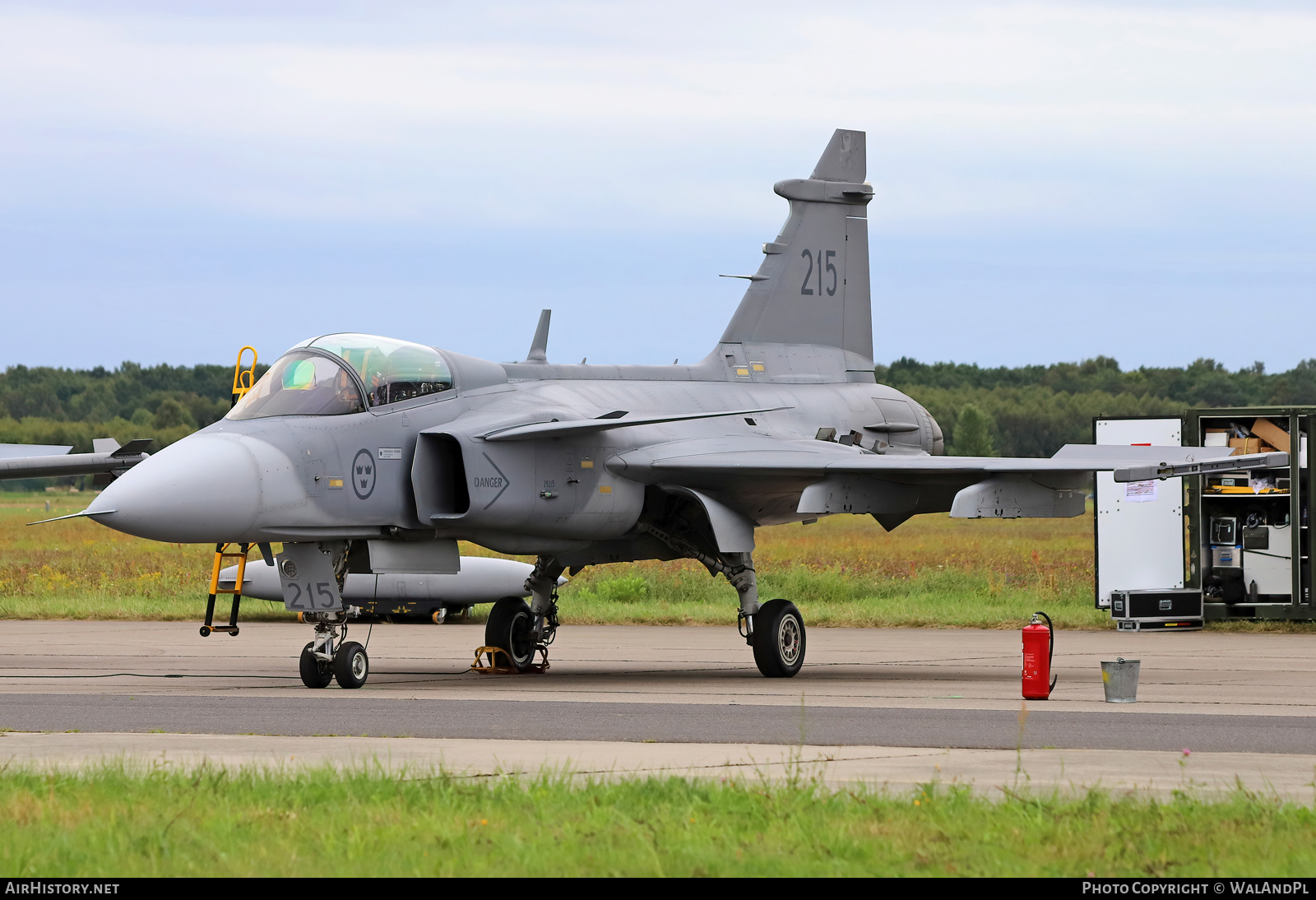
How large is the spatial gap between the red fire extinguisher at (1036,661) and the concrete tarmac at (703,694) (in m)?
0.17

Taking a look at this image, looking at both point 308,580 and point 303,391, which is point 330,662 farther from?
point 303,391

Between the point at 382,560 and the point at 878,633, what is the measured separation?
1045 centimetres

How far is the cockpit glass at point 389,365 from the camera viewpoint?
15.3 meters

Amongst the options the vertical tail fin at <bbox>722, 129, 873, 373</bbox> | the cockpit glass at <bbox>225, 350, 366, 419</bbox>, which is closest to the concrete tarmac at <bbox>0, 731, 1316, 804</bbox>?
the cockpit glass at <bbox>225, 350, 366, 419</bbox>

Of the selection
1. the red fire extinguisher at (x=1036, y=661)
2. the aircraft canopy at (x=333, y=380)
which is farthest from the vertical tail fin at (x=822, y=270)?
the red fire extinguisher at (x=1036, y=661)

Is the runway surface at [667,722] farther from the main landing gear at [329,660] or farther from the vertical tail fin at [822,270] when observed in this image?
the vertical tail fin at [822,270]

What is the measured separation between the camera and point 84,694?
14547 millimetres

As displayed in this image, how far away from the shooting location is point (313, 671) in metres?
15.0

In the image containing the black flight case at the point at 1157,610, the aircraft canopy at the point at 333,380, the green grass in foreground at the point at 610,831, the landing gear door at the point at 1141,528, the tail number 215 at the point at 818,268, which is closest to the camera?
the green grass in foreground at the point at 610,831

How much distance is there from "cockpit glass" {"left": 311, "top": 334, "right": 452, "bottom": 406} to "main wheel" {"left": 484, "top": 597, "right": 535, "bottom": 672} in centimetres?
325

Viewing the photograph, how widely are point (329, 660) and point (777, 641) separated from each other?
15.2 feet

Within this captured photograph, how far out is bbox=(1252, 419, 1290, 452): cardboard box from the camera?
80.2ft

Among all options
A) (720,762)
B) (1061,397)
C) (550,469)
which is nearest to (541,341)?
(550,469)

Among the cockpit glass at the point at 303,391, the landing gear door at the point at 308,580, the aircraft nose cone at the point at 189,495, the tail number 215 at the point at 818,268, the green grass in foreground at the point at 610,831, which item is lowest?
the green grass in foreground at the point at 610,831
